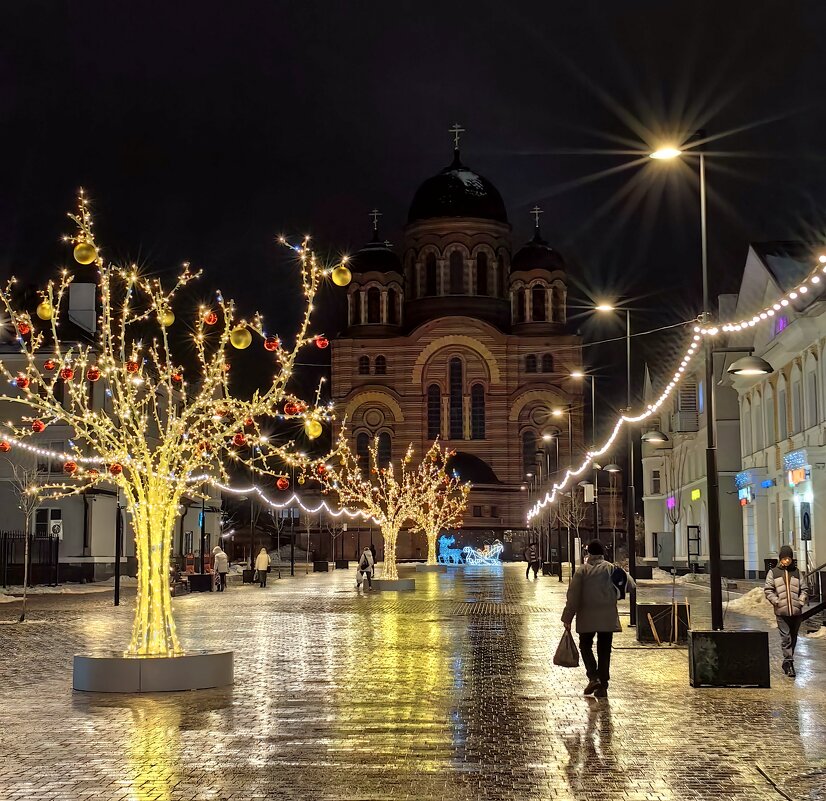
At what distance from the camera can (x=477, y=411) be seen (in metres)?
104

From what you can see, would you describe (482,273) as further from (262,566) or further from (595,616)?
(595,616)

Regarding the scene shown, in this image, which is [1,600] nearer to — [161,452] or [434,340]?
[161,452]

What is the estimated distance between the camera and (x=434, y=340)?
10275cm

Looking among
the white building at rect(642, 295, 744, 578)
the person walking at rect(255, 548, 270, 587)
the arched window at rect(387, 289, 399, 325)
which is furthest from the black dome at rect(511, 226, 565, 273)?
the person walking at rect(255, 548, 270, 587)

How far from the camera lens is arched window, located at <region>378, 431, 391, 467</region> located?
4018 inches

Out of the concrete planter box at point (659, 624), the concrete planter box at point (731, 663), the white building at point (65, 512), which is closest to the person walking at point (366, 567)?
the white building at point (65, 512)

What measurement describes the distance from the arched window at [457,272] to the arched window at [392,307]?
181 inches

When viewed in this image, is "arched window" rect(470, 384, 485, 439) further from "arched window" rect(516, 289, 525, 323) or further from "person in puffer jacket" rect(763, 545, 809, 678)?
"person in puffer jacket" rect(763, 545, 809, 678)

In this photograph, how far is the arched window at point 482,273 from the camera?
109 m

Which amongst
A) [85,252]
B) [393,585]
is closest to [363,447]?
[393,585]

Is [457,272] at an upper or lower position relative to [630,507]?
upper

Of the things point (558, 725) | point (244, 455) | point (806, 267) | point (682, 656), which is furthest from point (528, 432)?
point (558, 725)

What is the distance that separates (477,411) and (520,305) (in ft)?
32.3

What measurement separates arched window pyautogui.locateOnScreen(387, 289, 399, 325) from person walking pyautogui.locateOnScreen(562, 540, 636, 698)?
9356 centimetres
